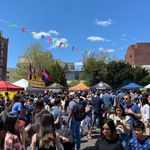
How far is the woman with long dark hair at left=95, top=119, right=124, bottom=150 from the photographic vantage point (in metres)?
4.38

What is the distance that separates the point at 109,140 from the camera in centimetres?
446

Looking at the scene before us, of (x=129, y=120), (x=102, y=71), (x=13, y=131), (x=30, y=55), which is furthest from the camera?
(x=30, y=55)

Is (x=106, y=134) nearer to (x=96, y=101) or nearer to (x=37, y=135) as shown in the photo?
(x=37, y=135)

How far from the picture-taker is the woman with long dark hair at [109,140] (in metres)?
4.38

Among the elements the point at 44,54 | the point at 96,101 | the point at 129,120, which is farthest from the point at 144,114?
the point at 44,54

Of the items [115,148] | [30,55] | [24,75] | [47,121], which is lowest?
[115,148]

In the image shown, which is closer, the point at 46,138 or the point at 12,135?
the point at 46,138

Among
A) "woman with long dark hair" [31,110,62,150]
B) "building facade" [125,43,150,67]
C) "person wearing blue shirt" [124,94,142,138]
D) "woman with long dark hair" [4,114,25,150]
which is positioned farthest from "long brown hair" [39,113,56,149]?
"building facade" [125,43,150,67]

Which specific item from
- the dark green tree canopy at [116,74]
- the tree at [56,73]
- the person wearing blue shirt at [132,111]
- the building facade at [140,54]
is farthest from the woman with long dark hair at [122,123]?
the building facade at [140,54]

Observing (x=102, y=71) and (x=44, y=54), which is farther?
(x=44, y=54)

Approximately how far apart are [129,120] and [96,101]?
6.48m

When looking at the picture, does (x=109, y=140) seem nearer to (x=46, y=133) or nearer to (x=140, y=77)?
(x=46, y=133)

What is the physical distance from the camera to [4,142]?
4.62m

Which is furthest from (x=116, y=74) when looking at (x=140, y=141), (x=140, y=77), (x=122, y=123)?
(x=140, y=141)
